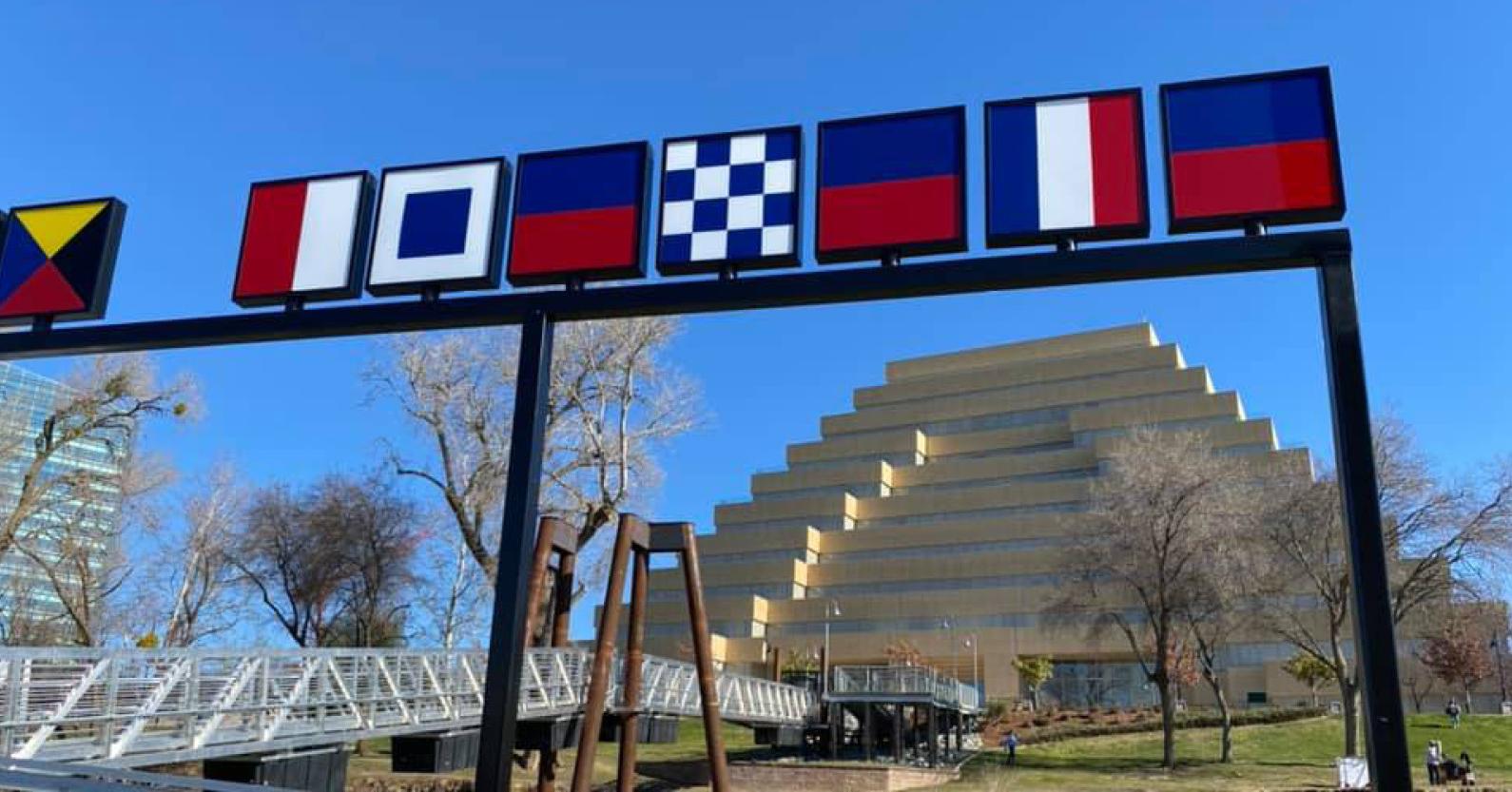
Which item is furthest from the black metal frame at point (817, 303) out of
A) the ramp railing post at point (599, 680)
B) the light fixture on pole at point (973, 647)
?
the light fixture on pole at point (973, 647)

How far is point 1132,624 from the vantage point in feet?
254

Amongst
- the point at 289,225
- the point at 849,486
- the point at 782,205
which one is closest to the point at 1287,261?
the point at 782,205

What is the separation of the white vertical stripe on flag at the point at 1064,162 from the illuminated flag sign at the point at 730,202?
187 centimetres

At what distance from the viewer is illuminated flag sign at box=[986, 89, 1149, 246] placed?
820 cm

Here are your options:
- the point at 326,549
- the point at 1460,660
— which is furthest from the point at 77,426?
the point at 1460,660

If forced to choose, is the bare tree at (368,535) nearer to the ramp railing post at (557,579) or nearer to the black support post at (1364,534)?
the ramp railing post at (557,579)

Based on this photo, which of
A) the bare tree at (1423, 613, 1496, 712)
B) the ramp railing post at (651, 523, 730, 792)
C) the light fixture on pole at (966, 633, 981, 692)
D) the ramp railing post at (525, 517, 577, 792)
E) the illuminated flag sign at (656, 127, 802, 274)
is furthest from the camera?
the light fixture on pole at (966, 633, 981, 692)

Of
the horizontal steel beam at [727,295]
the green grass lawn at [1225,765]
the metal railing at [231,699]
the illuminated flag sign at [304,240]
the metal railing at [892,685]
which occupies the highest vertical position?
the illuminated flag sign at [304,240]

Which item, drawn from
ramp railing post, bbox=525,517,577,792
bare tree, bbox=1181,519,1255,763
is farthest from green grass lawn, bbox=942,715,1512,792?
ramp railing post, bbox=525,517,577,792

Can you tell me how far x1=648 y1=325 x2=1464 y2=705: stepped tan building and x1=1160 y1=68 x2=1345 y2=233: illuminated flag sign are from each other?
250ft

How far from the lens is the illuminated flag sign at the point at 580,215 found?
8.95 meters

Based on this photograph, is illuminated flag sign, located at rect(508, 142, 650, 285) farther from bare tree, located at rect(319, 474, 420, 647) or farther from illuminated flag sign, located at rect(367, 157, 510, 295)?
bare tree, located at rect(319, 474, 420, 647)

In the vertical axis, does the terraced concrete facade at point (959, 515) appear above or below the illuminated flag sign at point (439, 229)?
above

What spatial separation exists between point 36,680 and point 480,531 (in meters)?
23.8
